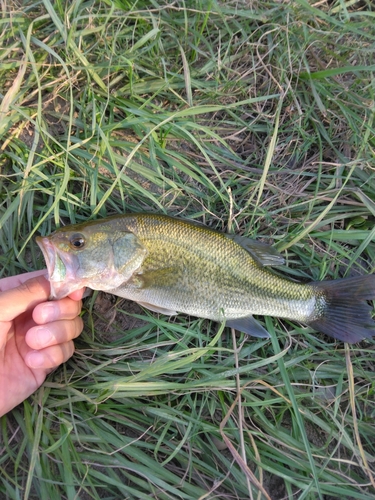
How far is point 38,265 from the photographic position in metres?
3.06

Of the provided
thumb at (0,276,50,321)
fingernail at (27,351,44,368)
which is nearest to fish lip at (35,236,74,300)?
thumb at (0,276,50,321)

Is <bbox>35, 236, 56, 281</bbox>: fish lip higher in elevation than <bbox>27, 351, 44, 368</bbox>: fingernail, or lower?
higher

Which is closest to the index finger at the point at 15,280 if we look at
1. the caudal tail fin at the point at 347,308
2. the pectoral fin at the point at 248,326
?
the pectoral fin at the point at 248,326

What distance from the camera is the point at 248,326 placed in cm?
284

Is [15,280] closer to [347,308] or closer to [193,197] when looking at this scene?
[193,197]

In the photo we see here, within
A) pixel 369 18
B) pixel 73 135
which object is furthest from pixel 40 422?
pixel 369 18

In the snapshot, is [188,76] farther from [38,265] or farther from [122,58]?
[38,265]

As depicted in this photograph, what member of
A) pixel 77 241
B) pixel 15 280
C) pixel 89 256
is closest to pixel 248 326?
pixel 89 256

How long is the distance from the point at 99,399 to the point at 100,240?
3.79 ft

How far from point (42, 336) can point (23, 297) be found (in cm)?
30

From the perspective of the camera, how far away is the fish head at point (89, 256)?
256 cm

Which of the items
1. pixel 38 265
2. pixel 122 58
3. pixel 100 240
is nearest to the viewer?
pixel 100 240

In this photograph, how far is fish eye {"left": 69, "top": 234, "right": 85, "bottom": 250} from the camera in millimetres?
2611

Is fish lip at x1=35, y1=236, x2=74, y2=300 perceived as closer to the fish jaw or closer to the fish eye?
the fish jaw
